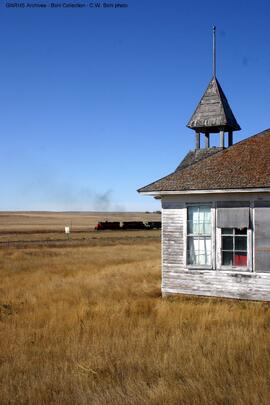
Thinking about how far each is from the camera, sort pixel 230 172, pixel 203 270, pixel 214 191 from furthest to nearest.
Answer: pixel 230 172, pixel 203 270, pixel 214 191

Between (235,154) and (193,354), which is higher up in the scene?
(235,154)

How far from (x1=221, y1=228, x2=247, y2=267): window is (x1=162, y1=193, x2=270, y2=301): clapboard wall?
21 cm

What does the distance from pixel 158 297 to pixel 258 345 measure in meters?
6.28

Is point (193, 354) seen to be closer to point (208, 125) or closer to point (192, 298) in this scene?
point (192, 298)

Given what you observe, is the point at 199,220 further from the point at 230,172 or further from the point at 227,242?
the point at 230,172

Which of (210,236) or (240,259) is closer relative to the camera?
(240,259)

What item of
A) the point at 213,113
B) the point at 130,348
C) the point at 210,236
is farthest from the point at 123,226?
the point at 130,348

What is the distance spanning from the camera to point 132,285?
671 inches

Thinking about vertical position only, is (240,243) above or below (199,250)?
above

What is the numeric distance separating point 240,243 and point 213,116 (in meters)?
6.28

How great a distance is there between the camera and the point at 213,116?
17.8m

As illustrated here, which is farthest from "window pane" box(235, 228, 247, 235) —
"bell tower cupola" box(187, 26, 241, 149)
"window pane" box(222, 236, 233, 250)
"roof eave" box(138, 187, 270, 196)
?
"bell tower cupola" box(187, 26, 241, 149)

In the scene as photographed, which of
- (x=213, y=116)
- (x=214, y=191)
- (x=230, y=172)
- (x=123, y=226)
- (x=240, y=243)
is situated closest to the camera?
(x=214, y=191)

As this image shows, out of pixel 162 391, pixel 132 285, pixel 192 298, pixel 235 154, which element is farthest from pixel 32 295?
pixel 162 391
